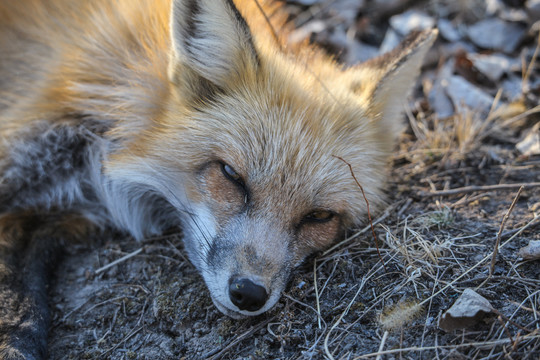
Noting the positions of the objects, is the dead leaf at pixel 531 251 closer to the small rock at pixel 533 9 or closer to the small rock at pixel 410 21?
the small rock at pixel 410 21

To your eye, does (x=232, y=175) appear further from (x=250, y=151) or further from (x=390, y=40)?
(x=390, y=40)

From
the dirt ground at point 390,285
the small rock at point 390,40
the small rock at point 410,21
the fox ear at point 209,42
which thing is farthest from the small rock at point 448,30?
the fox ear at point 209,42

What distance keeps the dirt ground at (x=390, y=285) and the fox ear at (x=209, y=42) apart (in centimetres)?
100

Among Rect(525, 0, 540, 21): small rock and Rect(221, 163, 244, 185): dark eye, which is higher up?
Rect(221, 163, 244, 185): dark eye

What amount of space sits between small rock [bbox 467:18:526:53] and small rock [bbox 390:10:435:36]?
0.42m

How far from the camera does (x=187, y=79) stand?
229cm

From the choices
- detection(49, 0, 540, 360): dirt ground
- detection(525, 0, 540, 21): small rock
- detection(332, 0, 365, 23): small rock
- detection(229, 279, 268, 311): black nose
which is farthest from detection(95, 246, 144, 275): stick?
detection(525, 0, 540, 21): small rock

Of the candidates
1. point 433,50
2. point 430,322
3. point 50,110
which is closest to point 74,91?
point 50,110

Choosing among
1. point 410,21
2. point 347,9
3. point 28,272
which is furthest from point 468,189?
point 347,9

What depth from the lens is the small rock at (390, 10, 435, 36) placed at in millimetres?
4203

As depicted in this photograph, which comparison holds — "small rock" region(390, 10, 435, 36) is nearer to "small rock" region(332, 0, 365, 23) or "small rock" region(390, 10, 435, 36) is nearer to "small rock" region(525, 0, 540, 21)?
"small rock" region(332, 0, 365, 23)

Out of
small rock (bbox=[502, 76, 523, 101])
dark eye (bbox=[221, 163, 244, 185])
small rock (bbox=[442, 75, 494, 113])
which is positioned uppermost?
dark eye (bbox=[221, 163, 244, 185])

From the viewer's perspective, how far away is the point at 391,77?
2.45m

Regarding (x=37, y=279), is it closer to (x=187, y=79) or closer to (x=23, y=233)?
(x=23, y=233)
